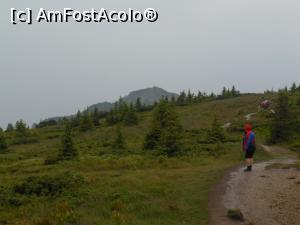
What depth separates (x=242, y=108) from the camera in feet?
330

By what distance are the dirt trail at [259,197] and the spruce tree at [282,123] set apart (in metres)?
23.9

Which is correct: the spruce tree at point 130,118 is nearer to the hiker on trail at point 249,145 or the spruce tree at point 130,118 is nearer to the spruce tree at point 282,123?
the spruce tree at point 282,123

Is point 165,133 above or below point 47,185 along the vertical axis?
above

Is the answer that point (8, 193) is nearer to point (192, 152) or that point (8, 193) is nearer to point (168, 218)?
point (168, 218)

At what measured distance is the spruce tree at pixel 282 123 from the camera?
4344 cm

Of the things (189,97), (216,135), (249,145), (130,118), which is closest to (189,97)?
(189,97)

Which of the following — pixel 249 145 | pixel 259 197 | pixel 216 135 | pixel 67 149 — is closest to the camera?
pixel 259 197

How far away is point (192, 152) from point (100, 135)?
46.7 metres

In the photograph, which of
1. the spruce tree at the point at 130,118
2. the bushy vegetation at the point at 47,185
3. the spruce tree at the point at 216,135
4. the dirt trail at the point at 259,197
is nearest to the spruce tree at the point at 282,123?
the spruce tree at the point at 216,135

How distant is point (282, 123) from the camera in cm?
4356

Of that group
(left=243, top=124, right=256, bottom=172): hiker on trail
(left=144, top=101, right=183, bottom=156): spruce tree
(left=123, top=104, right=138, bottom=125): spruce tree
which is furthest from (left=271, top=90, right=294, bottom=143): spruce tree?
(left=123, top=104, right=138, bottom=125): spruce tree

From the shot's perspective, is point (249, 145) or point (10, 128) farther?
point (10, 128)

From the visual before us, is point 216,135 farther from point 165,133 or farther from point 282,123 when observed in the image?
point 165,133

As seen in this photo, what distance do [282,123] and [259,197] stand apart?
30288mm
